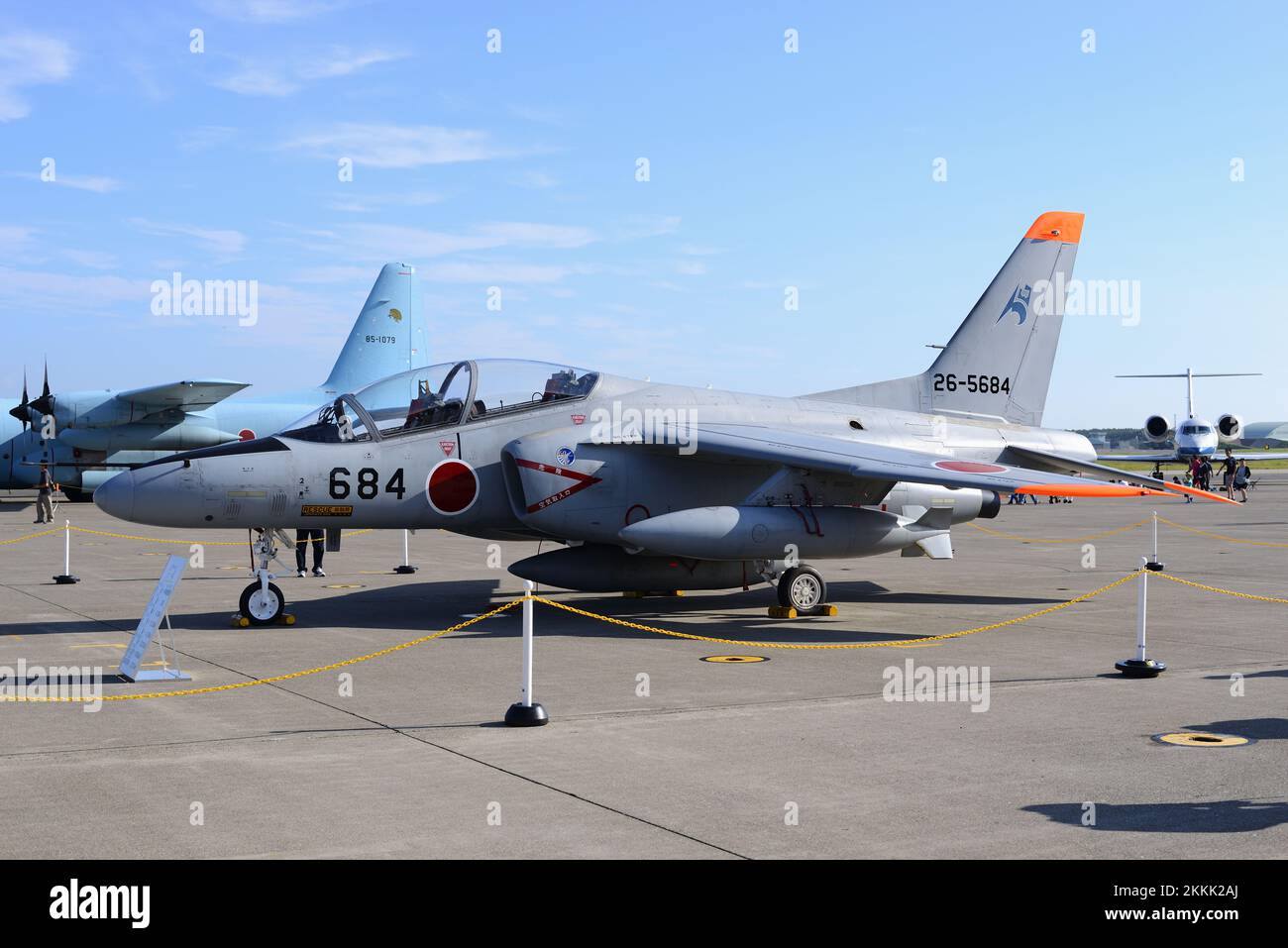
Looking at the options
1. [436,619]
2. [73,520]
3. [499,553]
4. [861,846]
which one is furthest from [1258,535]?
[73,520]

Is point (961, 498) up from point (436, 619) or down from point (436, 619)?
up

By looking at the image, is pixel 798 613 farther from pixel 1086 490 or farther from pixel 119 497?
pixel 119 497

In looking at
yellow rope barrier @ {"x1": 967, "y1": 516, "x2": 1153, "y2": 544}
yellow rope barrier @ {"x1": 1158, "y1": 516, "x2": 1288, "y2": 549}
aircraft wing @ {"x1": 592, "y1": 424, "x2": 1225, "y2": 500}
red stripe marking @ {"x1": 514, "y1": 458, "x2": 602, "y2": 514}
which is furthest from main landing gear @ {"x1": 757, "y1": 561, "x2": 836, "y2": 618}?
yellow rope barrier @ {"x1": 1158, "y1": 516, "x2": 1288, "y2": 549}

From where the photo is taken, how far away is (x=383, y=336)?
42875mm

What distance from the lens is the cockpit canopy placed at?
1285 cm

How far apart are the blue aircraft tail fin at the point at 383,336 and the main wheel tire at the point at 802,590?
30.7 meters

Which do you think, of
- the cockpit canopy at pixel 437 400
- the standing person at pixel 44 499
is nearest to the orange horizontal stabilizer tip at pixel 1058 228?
the cockpit canopy at pixel 437 400

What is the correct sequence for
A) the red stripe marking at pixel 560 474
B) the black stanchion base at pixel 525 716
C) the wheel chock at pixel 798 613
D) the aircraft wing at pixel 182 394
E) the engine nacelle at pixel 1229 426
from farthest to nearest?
the engine nacelle at pixel 1229 426, the aircraft wing at pixel 182 394, the wheel chock at pixel 798 613, the red stripe marking at pixel 560 474, the black stanchion base at pixel 525 716

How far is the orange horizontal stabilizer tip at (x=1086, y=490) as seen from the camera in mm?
11586

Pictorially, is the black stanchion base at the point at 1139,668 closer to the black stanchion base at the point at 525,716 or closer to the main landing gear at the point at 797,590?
the main landing gear at the point at 797,590

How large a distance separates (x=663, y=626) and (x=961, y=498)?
14.5 feet

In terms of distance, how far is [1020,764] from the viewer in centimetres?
666

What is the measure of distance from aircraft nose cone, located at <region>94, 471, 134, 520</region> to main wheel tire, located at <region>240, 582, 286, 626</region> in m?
1.50
